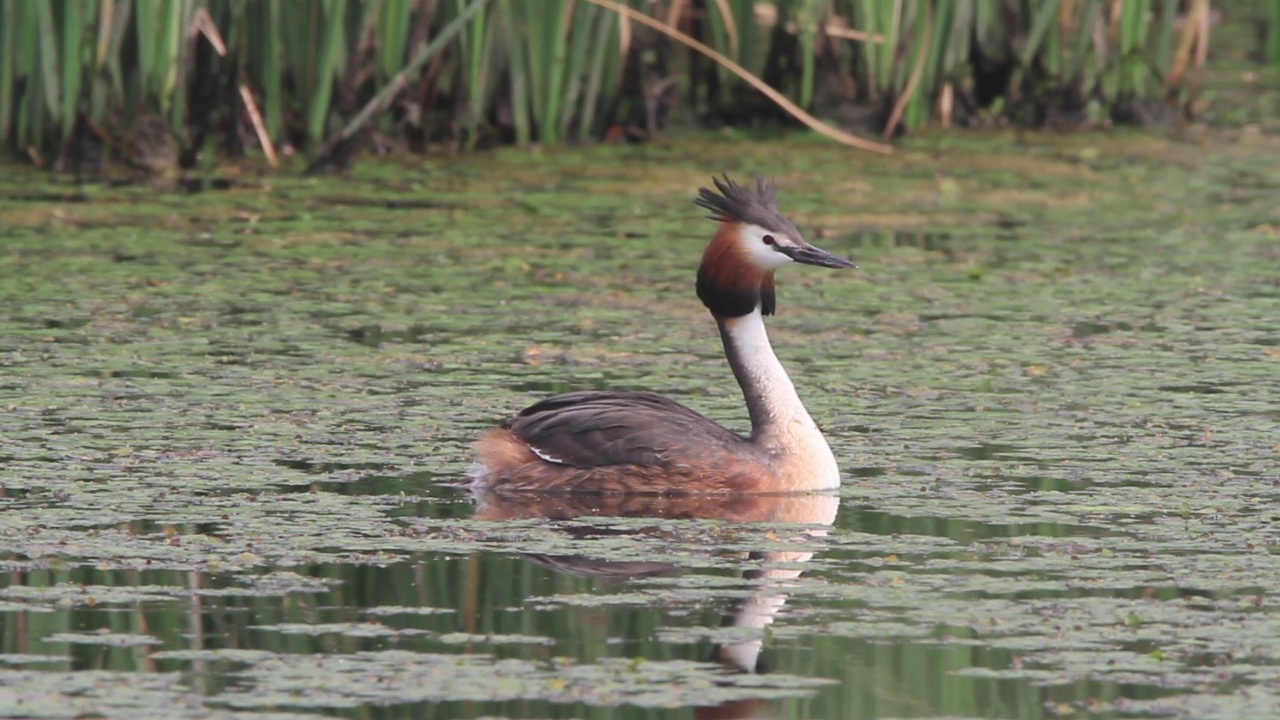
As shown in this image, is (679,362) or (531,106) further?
(531,106)

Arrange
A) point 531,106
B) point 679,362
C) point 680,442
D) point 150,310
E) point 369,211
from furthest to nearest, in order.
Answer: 1. point 531,106
2. point 369,211
3. point 150,310
4. point 679,362
5. point 680,442

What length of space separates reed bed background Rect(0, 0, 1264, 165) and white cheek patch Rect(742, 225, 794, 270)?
4.19m

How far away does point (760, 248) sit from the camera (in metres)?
7.71

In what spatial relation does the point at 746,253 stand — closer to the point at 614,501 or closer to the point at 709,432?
the point at 709,432

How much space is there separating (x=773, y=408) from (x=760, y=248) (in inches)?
20.5

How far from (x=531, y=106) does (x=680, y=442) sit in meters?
7.04

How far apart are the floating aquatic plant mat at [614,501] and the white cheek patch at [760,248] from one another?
71 cm

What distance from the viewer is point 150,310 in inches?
394

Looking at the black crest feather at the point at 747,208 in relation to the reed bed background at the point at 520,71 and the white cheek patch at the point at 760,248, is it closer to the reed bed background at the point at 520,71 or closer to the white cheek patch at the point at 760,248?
the white cheek patch at the point at 760,248

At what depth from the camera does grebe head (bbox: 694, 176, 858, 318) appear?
25.2ft

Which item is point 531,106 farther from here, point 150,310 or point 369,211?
point 150,310

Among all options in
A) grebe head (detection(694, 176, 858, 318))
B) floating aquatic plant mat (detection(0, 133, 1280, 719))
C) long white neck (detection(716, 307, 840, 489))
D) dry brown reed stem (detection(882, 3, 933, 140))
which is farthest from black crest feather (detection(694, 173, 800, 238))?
dry brown reed stem (detection(882, 3, 933, 140))

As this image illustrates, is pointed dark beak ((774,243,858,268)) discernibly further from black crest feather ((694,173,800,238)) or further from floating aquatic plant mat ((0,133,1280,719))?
floating aquatic plant mat ((0,133,1280,719))

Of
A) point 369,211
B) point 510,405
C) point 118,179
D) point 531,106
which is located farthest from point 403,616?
point 531,106
